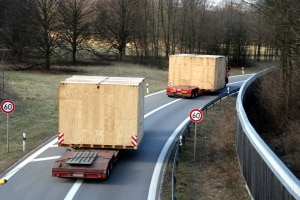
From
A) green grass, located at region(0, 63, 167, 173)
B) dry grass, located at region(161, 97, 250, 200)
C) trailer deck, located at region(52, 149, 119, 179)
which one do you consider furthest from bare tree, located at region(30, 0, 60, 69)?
trailer deck, located at region(52, 149, 119, 179)

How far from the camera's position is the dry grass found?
588 inches

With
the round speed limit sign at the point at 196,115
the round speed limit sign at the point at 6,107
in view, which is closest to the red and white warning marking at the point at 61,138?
the round speed limit sign at the point at 6,107

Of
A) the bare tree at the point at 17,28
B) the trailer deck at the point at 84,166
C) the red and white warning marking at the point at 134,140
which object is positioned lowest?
the trailer deck at the point at 84,166

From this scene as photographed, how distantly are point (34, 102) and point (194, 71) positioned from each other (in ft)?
40.3

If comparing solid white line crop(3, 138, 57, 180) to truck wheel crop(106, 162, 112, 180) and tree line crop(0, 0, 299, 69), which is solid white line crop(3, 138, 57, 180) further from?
tree line crop(0, 0, 299, 69)

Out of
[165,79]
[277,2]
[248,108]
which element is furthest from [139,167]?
[165,79]

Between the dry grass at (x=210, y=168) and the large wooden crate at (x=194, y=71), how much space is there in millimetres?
10048

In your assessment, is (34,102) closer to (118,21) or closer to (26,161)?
(26,161)

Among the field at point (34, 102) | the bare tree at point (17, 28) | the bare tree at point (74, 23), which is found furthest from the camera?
the bare tree at point (74, 23)

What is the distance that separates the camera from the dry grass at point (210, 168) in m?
14.9

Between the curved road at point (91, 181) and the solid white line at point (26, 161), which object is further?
the solid white line at point (26, 161)

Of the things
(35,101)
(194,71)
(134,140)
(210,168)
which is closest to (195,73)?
(194,71)

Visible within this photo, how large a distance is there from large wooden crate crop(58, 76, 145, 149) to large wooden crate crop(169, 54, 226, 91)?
63.0 ft

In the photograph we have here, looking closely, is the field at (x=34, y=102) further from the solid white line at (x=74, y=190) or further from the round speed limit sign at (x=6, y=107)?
the solid white line at (x=74, y=190)
